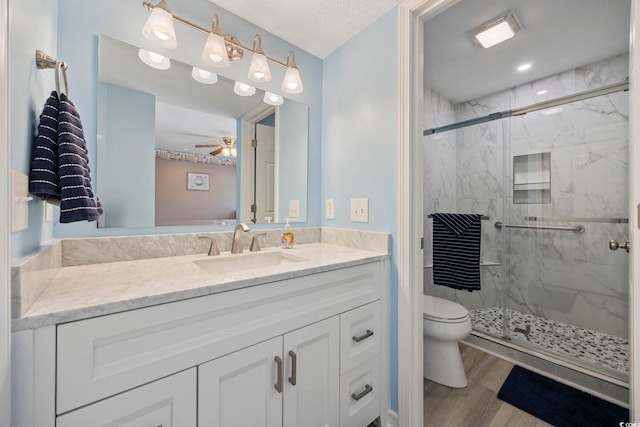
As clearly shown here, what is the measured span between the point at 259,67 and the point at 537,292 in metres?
2.97

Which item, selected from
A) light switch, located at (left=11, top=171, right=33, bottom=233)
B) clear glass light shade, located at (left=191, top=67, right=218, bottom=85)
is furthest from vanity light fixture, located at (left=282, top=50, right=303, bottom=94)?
light switch, located at (left=11, top=171, right=33, bottom=233)

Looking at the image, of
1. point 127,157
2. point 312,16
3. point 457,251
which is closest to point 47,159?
point 127,157

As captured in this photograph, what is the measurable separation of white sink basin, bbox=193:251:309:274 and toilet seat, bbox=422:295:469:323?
91 cm

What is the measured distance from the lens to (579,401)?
1443 mm

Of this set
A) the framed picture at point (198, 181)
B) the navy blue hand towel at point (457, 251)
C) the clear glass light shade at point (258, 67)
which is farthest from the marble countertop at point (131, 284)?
the navy blue hand towel at point (457, 251)

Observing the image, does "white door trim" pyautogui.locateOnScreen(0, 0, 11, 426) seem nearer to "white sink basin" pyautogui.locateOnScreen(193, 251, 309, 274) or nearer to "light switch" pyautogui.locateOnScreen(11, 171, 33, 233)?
"light switch" pyautogui.locateOnScreen(11, 171, 33, 233)

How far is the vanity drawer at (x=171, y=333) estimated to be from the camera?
1.86 ft

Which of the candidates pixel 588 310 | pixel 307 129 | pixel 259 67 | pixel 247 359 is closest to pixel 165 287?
pixel 247 359

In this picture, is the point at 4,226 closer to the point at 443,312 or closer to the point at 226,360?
the point at 226,360

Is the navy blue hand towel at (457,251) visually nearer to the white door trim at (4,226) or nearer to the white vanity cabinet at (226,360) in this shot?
the white vanity cabinet at (226,360)

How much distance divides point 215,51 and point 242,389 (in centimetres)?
141

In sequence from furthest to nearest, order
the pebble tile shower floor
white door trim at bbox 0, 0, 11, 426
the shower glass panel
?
1. the shower glass panel
2. the pebble tile shower floor
3. white door trim at bbox 0, 0, 11, 426

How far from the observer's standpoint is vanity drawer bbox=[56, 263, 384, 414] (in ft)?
1.86

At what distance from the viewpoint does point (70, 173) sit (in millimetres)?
681
